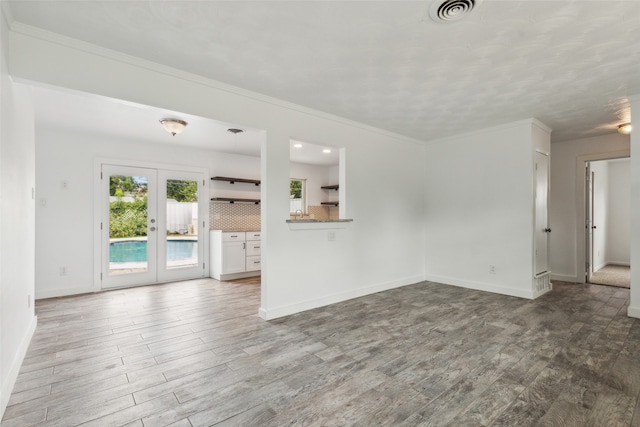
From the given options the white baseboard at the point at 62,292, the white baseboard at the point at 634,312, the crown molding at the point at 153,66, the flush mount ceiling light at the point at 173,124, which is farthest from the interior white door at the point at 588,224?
the white baseboard at the point at 62,292

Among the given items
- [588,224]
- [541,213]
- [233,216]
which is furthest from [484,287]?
[233,216]

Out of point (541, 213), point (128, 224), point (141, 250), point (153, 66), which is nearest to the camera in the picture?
point (153, 66)

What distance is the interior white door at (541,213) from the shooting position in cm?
444

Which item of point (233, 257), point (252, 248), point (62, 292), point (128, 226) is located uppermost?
point (128, 226)

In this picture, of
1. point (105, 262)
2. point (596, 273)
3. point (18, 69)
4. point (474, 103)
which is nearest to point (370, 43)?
point (474, 103)

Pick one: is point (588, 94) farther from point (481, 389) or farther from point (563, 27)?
point (481, 389)

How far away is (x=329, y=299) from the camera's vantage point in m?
4.08

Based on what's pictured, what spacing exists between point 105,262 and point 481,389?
5481mm

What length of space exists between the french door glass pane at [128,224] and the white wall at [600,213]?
8638 millimetres

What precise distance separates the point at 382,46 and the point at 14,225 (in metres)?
3.12

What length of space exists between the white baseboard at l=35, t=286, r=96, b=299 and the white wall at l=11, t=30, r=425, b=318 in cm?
61

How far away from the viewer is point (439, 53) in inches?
101

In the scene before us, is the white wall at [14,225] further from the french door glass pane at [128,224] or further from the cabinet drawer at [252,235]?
the cabinet drawer at [252,235]

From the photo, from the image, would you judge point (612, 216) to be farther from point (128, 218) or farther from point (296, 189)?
point (128, 218)
